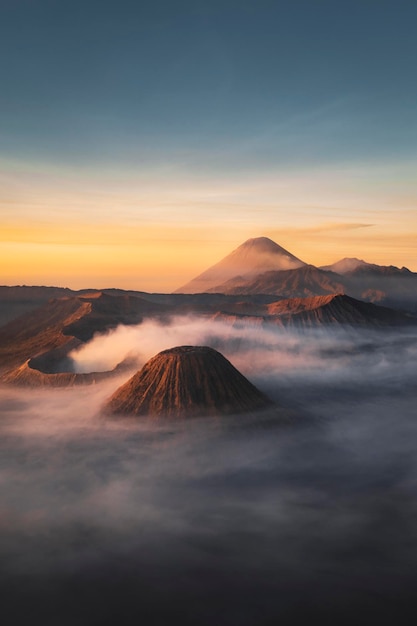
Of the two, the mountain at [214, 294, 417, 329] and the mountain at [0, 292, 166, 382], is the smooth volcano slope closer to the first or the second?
the mountain at [0, 292, 166, 382]

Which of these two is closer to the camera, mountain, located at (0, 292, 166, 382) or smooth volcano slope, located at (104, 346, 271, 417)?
smooth volcano slope, located at (104, 346, 271, 417)

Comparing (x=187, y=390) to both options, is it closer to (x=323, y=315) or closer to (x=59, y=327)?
(x=59, y=327)

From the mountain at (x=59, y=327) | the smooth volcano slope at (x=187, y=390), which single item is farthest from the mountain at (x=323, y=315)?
the smooth volcano slope at (x=187, y=390)

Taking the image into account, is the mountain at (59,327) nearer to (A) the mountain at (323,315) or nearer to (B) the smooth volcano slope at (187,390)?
(B) the smooth volcano slope at (187,390)

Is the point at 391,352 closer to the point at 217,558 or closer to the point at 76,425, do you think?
the point at 76,425

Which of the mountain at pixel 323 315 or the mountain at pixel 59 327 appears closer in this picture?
the mountain at pixel 59 327

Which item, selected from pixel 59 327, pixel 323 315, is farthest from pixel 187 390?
pixel 323 315

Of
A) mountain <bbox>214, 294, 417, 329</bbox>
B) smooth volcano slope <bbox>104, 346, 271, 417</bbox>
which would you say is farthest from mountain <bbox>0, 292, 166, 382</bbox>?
mountain <bbox>214, 294, 417, 329</bbox>

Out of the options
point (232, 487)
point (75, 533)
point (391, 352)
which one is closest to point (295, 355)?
point (391, 352)

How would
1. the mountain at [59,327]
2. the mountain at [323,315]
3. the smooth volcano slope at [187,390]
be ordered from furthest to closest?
the mountain at [323,315] → the mountain at [59,327] → the smooth volcano slope at [187,390]
